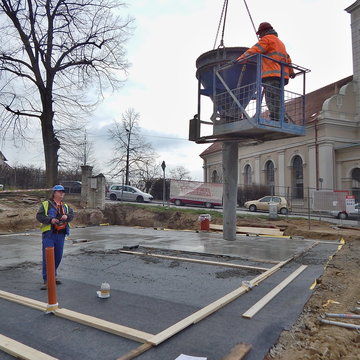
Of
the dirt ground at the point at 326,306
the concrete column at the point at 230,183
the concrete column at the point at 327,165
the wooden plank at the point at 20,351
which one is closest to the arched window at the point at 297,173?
the concrete column at the point at 327,165

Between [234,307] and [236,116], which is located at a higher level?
[236,116]

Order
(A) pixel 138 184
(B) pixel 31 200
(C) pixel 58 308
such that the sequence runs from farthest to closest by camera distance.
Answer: (A) pixel 138 184, (B) pixel 31 200, (C) pixel 58 308

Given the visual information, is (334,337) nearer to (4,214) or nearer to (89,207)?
(4,214)

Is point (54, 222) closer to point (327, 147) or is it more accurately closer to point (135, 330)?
point (135, 330)

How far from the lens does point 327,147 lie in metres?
31.0

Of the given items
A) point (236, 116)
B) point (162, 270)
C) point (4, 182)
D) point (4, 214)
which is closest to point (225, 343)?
point (162, 270)

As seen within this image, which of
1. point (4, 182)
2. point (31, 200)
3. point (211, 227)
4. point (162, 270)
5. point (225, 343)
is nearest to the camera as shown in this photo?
point (225, 343)

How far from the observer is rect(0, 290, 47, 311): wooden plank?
14.0ft

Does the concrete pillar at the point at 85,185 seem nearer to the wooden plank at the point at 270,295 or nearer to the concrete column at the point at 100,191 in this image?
the concrete column at the point at 100,191

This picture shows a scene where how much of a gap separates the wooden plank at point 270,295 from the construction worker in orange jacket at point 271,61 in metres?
4.16

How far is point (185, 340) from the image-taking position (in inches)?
133

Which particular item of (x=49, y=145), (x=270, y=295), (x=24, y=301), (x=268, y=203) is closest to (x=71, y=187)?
(x=49, y=145)

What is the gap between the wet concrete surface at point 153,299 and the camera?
3291mm

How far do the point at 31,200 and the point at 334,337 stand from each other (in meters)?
16.2
